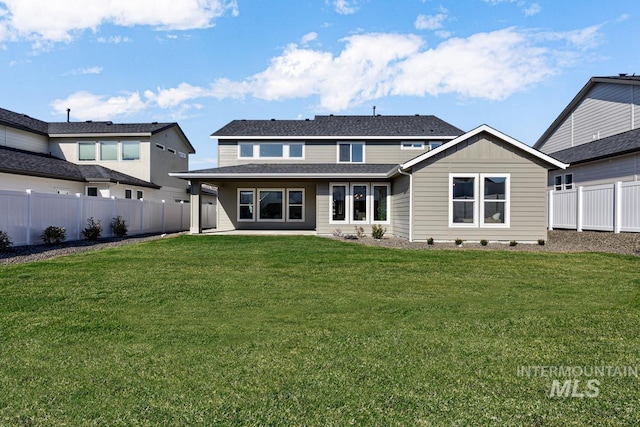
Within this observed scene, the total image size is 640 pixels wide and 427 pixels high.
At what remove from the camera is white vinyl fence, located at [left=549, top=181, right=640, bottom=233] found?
14016 mm

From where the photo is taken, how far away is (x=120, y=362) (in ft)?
12.3

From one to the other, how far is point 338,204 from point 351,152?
448 cm

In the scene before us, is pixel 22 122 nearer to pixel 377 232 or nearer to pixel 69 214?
pixel 69 214

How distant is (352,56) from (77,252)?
44.2 feet

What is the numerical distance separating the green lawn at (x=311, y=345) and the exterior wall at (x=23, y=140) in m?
16.8

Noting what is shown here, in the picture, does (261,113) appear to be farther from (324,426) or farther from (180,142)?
(324,426)

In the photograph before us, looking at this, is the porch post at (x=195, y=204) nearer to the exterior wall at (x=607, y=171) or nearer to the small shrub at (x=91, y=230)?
the small shrub at (x=91, y=230)

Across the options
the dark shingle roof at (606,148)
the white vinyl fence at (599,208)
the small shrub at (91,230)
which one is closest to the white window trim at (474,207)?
the white vinyl fence at (599,208)

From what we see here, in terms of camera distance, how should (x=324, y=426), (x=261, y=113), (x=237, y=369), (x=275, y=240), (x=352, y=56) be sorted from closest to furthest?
1. (x=324, y=426)
2. (x=237, y=369)
3. (x=275, y=240)
4. (x=352, y=56)
5. (x=261, y=113)

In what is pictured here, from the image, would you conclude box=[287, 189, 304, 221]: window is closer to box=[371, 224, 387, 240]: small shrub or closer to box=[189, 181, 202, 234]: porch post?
box=[189, 181, 202, 234]: porch post

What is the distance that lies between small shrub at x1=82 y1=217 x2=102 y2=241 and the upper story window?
8146 millimetres

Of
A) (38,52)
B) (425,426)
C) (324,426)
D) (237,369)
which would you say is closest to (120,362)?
(237,369)

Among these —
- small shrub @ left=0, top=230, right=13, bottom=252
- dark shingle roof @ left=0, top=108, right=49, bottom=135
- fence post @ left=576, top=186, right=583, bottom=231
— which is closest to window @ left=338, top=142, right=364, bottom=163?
fence post @ left=576, top=186, right=583, bottom=231

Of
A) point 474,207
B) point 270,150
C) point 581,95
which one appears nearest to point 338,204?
point 270,150
